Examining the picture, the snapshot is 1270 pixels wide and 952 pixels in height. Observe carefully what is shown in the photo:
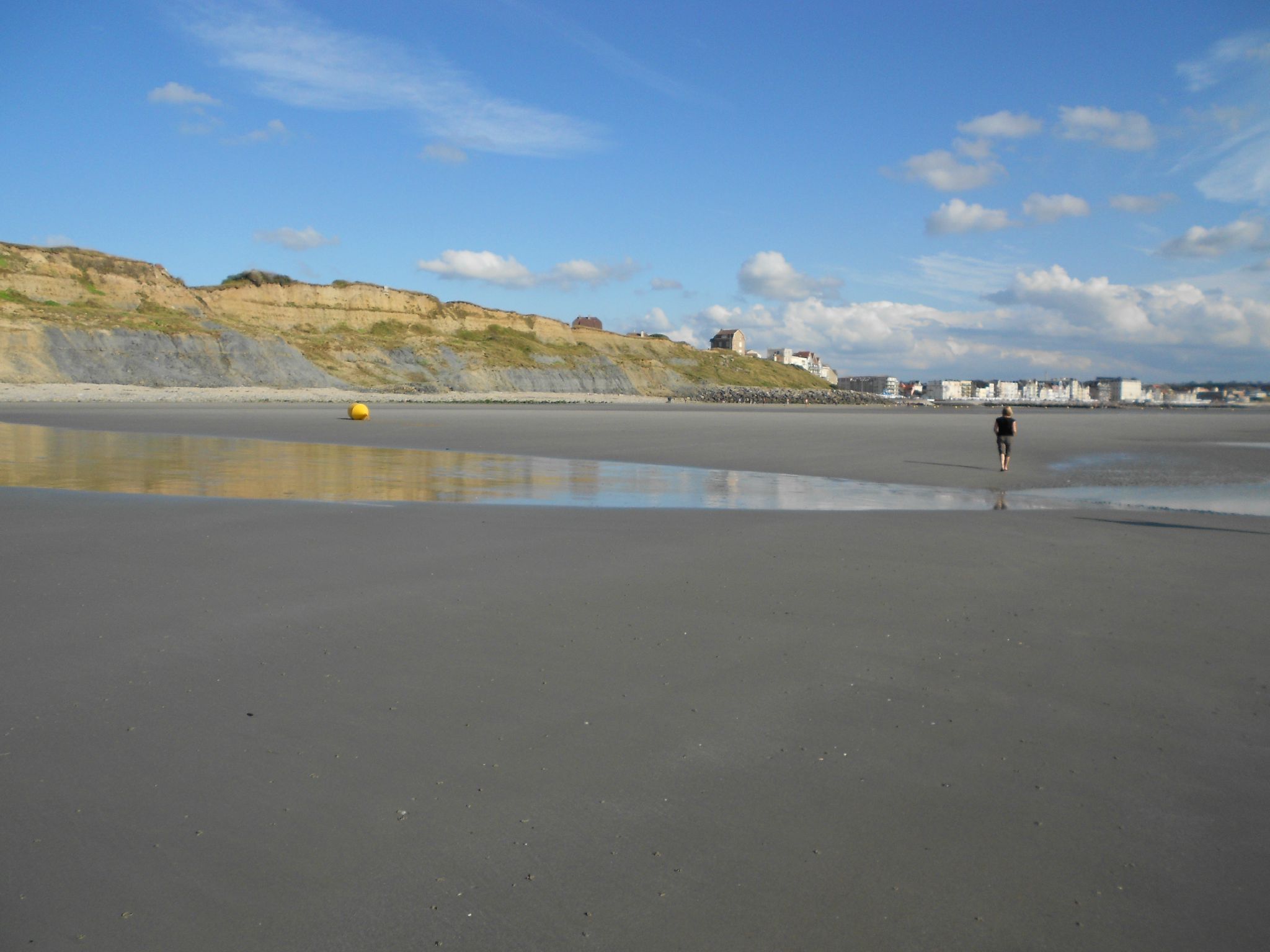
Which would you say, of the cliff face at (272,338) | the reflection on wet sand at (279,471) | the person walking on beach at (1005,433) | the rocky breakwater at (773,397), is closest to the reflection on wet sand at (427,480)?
the reflection on wet sand at (279,471)

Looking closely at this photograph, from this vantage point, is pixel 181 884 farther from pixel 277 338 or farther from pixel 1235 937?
pixel 277 338

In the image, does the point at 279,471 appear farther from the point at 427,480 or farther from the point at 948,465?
the point at 948,465

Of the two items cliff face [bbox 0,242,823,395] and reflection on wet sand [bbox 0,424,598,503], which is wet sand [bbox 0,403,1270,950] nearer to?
reflection on wet sand [bbox 0,424,598,503]

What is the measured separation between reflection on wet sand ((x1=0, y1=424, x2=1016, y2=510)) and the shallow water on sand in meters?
0.04

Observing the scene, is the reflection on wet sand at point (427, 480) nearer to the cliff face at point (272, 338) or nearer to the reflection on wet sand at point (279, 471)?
the reflection on wet sand at point (279, 471)

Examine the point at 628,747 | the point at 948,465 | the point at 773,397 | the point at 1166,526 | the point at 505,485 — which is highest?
the point at 773,397

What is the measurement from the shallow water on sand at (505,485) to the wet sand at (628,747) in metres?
4.17

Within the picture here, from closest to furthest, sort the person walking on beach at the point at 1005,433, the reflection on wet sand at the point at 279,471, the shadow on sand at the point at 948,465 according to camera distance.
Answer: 1. the reflection on wet sand at the point at 279,471
2. the person walking on beach at the point at 1005,433
3. the shadow on sand at the point at 948,465

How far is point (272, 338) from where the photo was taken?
90062mm

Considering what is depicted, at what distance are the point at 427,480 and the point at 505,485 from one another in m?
1.77

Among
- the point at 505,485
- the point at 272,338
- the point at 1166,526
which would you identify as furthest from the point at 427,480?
the point at 272,338

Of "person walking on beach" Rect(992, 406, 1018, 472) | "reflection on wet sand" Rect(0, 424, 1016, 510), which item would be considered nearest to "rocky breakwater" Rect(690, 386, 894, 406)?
"person walking on beach" Rect(992, 406, 1018, 472)

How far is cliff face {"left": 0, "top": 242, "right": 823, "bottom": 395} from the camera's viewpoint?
237ft

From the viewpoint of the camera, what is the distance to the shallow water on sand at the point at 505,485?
1383cm
